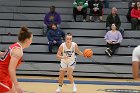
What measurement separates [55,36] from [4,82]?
9.31 meters

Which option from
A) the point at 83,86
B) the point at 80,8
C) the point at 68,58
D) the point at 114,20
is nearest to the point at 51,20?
the point at 80,8

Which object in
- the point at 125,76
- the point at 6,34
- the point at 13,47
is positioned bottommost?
the point at 125,76

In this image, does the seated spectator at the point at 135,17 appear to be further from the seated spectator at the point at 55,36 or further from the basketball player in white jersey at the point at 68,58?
the basketball player in white jersey at the point at 68,58

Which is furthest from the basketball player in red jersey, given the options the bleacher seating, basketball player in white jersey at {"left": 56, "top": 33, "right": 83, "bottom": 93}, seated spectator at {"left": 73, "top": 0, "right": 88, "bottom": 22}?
seated spectator at {"left": 73, "top": 0, "right": 88, "bottom": 22}

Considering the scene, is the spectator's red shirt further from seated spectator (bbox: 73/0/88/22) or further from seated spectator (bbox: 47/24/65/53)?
seated spectator (bbox: 47/24/65/53)

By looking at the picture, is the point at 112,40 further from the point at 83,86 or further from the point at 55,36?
the point at 83,86

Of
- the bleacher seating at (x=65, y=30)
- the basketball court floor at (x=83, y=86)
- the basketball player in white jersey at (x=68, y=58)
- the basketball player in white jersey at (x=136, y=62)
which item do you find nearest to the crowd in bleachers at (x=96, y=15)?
the bleacher seating at (x=65, y=30)

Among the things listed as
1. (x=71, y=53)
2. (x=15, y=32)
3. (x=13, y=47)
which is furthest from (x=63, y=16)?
(x=13, y=47)

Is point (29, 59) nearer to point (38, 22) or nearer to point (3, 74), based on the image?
point (38, 22)

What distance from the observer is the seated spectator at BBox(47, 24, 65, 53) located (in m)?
14.8

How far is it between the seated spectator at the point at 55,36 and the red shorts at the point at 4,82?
911cm

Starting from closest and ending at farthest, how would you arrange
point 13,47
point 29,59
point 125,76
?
point 13,47 → point 125,76 → point 29,59

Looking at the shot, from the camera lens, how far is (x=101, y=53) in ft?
48.4

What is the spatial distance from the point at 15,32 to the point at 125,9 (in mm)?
5077
